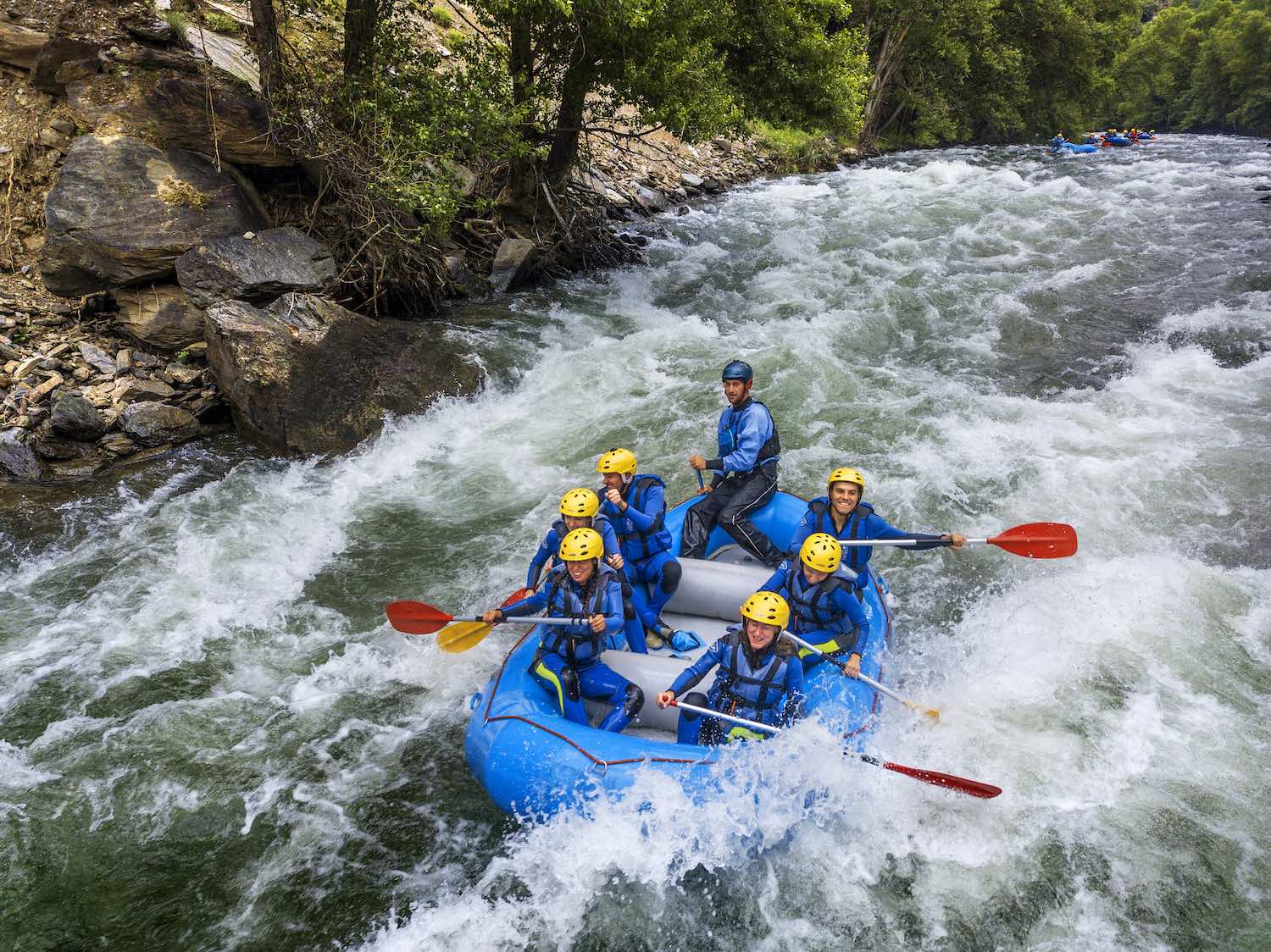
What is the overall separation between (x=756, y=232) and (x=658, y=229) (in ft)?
6.17

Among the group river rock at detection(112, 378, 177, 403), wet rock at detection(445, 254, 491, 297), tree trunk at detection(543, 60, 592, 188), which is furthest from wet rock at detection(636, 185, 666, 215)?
river rock at detection(112, 378, 177, 403)

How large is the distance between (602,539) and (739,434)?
1.57 m

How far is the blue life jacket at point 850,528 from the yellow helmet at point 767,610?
1140 millimetres

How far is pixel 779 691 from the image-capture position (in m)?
4.36

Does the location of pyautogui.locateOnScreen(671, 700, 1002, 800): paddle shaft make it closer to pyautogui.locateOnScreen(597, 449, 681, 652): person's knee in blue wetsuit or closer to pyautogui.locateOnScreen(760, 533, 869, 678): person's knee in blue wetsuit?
pyautogui.locateOnScreen(760, 533, 869, 678): person's knee in blue wetsuit

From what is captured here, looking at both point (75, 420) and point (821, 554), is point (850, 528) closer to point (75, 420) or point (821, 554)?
point (821, 554)

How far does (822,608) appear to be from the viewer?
486 centimetres

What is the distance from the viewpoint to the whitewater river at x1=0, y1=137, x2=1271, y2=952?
3.95 meters

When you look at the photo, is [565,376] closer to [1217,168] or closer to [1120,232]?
[1120,232]

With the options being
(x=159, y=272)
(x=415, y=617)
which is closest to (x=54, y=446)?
(x=159, y=272)

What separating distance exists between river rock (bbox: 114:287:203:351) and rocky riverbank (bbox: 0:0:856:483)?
0.05 feet

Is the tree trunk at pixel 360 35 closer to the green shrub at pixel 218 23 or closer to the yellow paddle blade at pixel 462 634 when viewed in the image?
the green shrub at pixel 218 23

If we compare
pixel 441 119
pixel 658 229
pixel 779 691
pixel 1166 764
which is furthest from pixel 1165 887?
pixel 658 229

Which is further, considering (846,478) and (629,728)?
(846,478)
